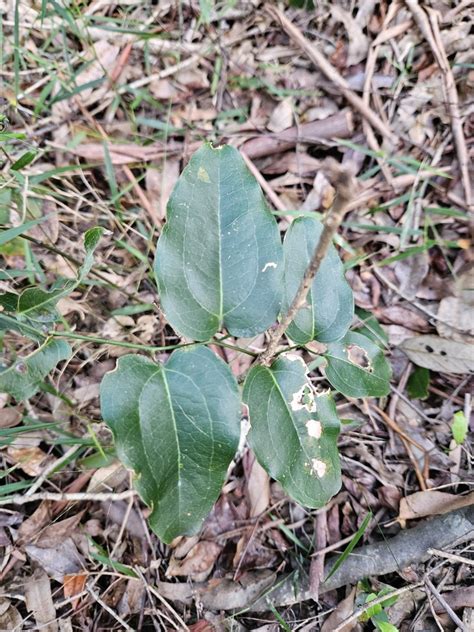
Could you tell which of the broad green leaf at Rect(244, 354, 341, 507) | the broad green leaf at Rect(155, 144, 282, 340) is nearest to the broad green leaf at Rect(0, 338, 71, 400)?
the broad green leaf at Rect(155, 144, 282, 340)

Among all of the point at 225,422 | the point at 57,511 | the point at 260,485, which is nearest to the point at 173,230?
the point at 225,422

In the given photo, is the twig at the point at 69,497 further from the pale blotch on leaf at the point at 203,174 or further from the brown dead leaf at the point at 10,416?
the pale blotch on leaf at the point at 203,174

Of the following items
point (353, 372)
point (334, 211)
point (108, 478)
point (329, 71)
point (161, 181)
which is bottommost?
point (108, 478)

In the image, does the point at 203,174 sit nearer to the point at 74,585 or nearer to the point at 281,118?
the point at 281,118

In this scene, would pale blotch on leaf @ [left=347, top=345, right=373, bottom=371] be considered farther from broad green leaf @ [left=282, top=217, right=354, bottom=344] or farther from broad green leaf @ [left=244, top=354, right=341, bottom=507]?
broad green leaf @ [left=244, top=354, right=341, bottom=507]

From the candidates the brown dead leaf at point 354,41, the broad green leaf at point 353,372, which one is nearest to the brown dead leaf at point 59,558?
the broad green leaf at point 353,372

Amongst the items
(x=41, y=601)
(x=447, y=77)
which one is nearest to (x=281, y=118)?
(x=447, y=77)
